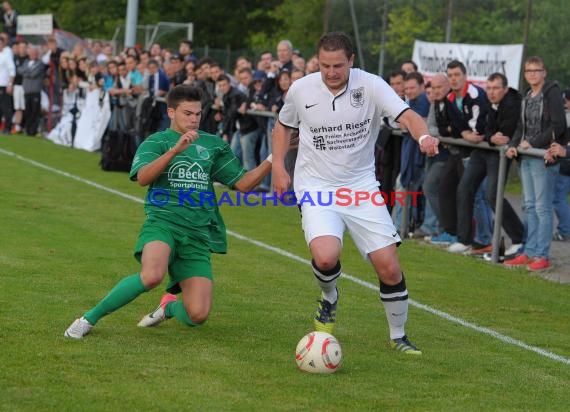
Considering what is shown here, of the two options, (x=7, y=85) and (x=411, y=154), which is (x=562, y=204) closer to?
(x=411, y=154)

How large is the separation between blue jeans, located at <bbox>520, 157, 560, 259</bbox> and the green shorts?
5.33 m

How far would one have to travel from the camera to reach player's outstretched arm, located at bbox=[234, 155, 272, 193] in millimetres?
Answer: 8102

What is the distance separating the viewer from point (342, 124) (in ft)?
26.1

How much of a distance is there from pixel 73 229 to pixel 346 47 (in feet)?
21.1

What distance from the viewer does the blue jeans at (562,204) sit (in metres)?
15.0

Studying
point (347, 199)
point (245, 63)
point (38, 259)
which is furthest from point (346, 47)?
point (245, 63)

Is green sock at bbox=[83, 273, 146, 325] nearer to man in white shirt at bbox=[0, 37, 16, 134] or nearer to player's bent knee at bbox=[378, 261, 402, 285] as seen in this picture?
player's bent knee at bbox=[378, 261, 402, 285]

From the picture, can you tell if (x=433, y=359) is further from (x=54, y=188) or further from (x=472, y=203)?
(x=54, y=188)

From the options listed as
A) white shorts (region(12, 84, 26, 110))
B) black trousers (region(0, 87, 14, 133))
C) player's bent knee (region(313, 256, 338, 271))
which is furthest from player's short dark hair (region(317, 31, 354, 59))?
black trousers (region(0, 87, 14, 133))

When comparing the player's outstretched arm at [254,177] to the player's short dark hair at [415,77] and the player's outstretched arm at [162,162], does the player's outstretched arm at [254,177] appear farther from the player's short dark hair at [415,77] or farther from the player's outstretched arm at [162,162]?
the player's short dark hair at [415,77]

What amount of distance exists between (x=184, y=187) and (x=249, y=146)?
35.9 ft

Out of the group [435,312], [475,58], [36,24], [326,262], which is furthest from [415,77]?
[36,24]

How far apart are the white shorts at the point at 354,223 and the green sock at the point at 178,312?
999 millimetres

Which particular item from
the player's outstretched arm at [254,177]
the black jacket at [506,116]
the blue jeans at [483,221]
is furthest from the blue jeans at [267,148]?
the player's outstretched arm at [254,177]
